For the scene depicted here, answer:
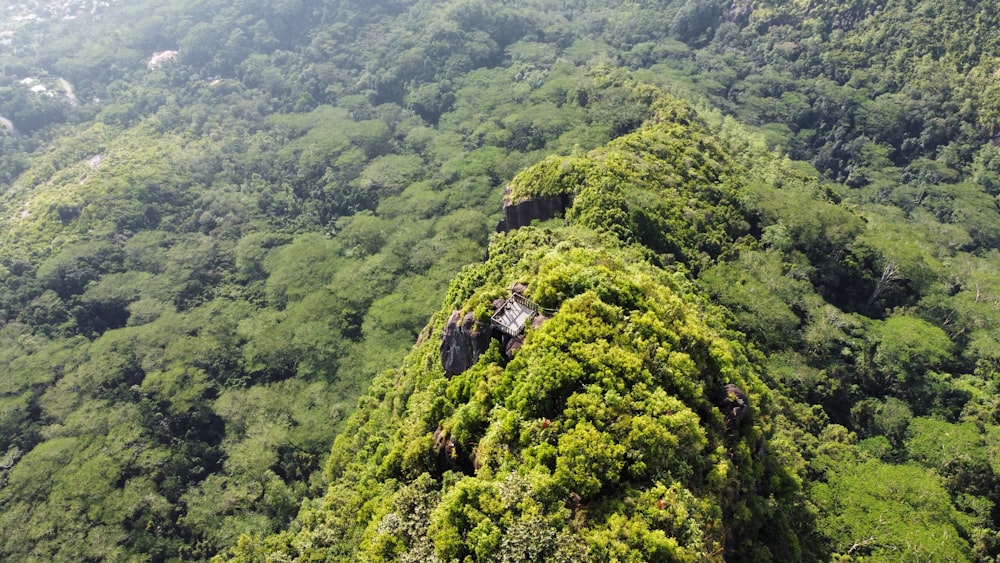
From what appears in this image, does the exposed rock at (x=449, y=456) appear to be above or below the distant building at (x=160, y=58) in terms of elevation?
above

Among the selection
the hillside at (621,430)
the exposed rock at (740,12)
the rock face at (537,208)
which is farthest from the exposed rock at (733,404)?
the exposed rock at (740,12)

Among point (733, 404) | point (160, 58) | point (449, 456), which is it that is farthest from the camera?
point (160, 58)

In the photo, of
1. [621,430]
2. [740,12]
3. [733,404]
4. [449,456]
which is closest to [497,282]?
[449,456]

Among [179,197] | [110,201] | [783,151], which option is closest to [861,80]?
[783,151]

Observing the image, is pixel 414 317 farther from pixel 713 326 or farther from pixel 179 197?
pixel 179 197

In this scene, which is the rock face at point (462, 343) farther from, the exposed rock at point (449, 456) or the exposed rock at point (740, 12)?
the exposed rock at point (740, 12)

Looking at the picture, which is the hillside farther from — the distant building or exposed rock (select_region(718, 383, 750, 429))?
the distant building

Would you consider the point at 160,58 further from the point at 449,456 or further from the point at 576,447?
the point at 576,447
